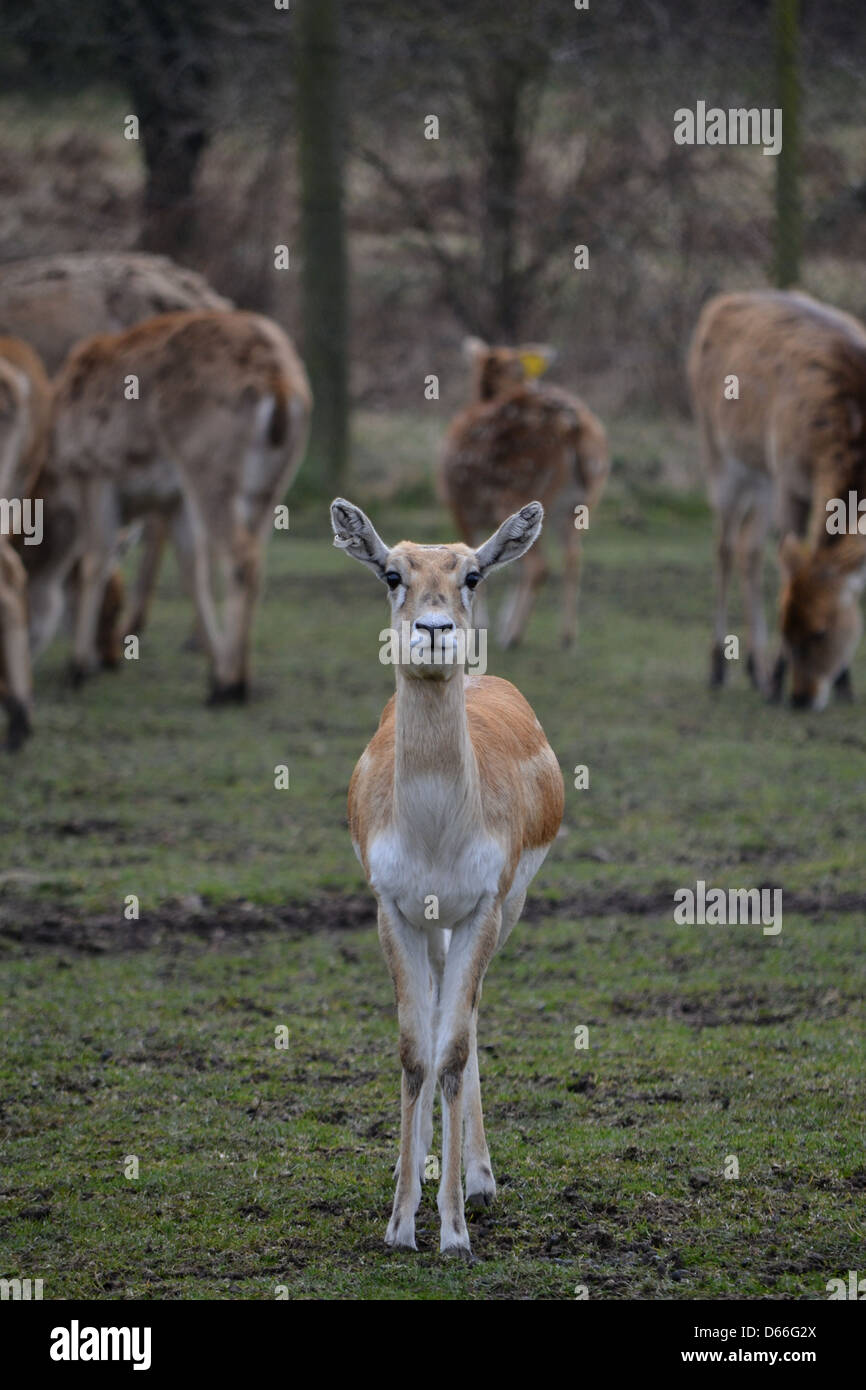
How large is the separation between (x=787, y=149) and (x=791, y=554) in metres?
8.61

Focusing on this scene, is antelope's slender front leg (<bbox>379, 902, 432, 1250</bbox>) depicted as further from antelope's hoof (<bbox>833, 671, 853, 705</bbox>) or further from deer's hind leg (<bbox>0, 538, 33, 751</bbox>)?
antelope's hoof (<bbox>833, 671, 853, 705</bbox>)

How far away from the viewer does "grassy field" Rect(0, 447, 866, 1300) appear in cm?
422

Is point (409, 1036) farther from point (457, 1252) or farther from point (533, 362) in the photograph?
point (533, 362)

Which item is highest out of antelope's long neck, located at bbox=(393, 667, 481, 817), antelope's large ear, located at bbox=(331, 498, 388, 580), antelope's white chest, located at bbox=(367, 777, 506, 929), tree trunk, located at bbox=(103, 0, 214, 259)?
tree trunk, located at bbox=(103, 0, 214, 259)

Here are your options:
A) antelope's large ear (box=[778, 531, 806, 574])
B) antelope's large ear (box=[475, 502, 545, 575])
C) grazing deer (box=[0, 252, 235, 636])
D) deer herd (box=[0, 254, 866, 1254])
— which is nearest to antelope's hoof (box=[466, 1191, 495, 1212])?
antelope's large ear (box=[475, 502, 545, 575])

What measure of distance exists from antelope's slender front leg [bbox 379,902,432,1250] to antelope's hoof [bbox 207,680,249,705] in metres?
6.16

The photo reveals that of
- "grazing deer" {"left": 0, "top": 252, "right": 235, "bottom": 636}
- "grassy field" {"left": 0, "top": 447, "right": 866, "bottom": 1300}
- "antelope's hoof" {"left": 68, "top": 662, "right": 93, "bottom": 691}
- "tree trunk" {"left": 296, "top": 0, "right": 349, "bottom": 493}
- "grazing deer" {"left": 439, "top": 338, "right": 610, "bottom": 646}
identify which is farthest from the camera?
"tree trunk" {"left": 296, "top": 0, "right": 349, "bottom": 493}

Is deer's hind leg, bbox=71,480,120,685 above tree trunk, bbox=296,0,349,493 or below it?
below

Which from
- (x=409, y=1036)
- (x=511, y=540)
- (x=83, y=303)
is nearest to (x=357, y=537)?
(x=511, y=540)

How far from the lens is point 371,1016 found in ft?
19.2

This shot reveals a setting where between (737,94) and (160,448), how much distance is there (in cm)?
1101

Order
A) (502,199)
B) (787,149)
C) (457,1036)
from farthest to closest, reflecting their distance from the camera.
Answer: (502,199)
(787,149)
(457,1036)

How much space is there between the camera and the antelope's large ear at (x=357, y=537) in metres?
4.25

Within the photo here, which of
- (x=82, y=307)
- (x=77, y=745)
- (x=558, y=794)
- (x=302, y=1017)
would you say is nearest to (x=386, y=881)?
(x=558, y=794)
